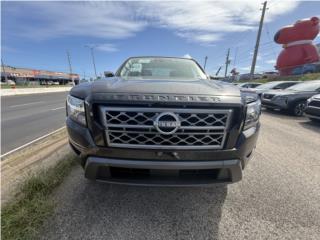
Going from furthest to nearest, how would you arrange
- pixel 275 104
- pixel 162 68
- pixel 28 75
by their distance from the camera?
pixel 28 75 < pixel 275 104 < pixel 162 68

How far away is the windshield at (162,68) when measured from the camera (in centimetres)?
316

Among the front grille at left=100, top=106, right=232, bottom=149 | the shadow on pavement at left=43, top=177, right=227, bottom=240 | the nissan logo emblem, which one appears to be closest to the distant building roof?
the shadow on pavement at left=43, top=177, right=227, bottom=240

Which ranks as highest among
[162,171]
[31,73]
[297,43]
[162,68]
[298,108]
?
[297,43]

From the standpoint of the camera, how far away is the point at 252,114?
2.00 metres

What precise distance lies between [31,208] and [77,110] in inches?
41.4

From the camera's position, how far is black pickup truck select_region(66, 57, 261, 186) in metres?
1.67

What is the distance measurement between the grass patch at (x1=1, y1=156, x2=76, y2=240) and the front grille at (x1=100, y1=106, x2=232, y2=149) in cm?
98

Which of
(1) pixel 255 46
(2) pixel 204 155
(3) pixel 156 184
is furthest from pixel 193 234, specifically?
(1) pixel 255 46

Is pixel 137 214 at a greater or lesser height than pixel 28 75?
greater

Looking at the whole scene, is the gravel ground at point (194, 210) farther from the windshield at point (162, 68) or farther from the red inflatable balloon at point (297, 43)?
the red inflatable balloon at point (297, 43)

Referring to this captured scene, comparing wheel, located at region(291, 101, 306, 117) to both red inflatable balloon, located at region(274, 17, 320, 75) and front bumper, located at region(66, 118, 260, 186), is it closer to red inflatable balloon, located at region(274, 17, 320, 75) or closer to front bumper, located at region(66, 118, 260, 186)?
front bumper, located at region(66, 118, 260, 186)

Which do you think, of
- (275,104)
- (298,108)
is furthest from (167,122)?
(275,104)

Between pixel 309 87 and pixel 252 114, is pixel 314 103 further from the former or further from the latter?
pixel 252 114

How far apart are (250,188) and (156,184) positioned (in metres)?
1.41
